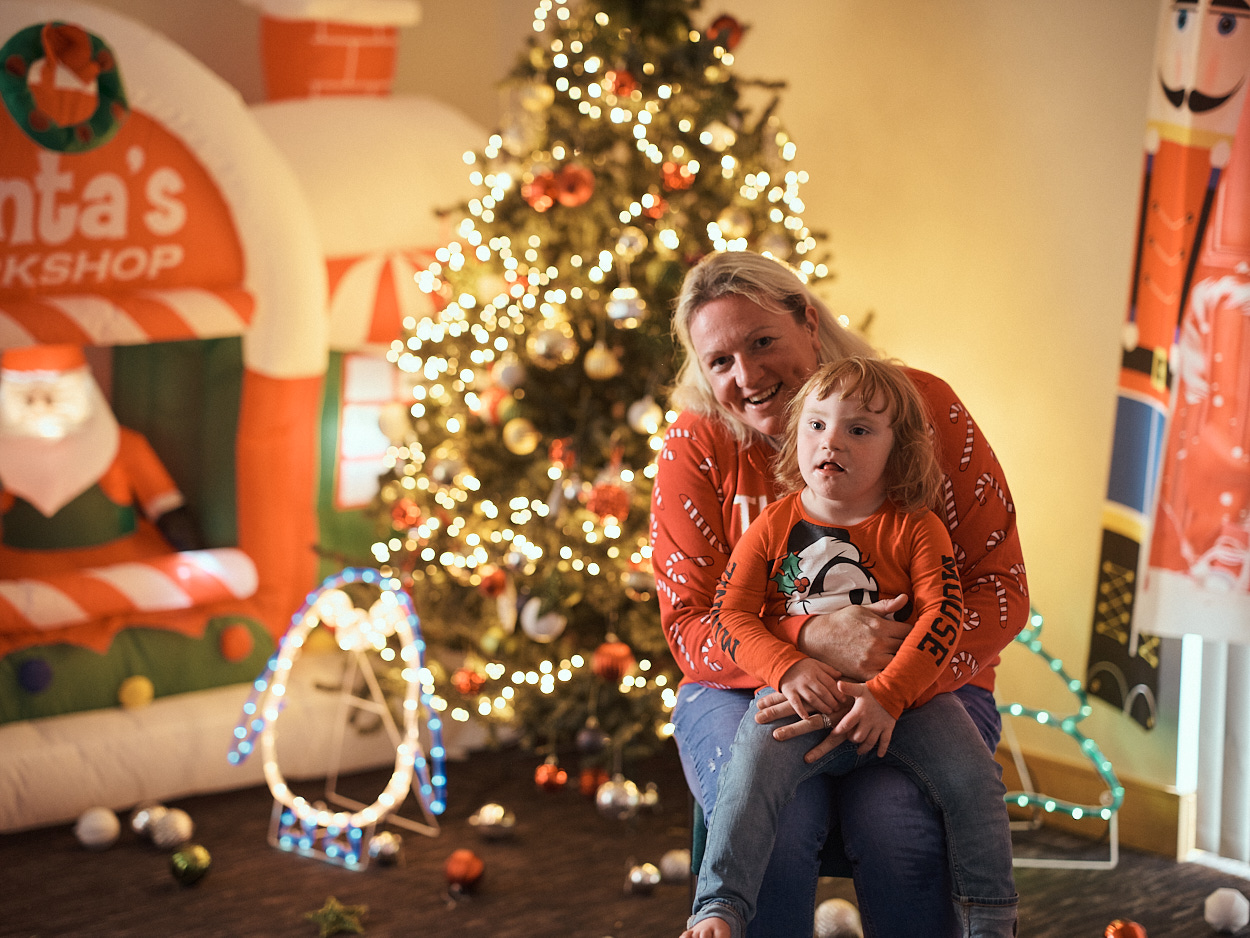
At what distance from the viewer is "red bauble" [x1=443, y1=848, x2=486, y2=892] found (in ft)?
9.37

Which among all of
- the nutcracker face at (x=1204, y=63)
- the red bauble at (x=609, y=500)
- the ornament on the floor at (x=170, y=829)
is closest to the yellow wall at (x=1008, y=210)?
the nutcracker face at (x=1204, y=63)

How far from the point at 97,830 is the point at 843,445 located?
2264mm

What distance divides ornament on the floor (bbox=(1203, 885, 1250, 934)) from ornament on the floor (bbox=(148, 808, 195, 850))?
7.72ft

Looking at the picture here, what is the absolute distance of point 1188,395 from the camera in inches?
113

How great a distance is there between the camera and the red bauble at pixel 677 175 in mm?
3219

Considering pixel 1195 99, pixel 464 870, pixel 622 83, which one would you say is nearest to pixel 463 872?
pixel 464 870

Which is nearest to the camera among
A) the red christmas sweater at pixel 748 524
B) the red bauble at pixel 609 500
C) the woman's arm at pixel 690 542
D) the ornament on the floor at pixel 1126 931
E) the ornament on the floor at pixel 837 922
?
the red christmas sweater at pixel 748 524

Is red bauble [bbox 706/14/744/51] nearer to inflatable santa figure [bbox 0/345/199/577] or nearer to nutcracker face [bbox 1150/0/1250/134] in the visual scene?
nutcracker face [bbox 1150/0/1250/134]

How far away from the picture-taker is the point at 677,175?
3217 millimetres

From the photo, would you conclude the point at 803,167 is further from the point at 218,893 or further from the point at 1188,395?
the point at 218,893

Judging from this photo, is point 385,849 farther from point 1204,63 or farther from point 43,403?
point 1204,63

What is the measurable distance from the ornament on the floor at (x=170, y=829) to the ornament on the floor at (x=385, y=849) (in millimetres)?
474

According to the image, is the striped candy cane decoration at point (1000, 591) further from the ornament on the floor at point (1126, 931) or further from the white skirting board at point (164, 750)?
the white skirting board at point (164, 750)

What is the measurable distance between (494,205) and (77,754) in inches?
70.6
